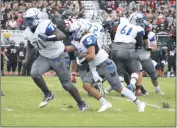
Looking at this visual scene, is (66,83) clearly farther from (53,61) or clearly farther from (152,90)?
(152,90)

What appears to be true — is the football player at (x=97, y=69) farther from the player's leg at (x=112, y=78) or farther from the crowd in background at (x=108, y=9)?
the crowd in background at (x=108, y=9)

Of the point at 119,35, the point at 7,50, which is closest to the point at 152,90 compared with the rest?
the point at 119,35

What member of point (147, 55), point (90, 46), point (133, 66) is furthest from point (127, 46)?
point (90, 46)

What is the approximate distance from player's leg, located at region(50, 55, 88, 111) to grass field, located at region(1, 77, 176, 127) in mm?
179

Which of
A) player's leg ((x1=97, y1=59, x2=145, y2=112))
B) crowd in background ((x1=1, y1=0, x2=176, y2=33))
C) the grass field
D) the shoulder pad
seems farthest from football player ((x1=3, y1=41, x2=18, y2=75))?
the shoulder pad

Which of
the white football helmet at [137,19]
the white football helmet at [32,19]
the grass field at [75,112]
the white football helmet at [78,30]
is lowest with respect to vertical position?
the grass field at [75,112]

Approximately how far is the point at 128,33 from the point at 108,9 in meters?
18.5

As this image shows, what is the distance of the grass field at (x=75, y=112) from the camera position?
9.54 meters

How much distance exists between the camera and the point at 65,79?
10938 mm

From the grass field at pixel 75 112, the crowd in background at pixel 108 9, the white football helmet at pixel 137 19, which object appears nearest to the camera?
the grass field at pixel 75 112

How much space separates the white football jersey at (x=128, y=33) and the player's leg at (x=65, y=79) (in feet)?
7.53

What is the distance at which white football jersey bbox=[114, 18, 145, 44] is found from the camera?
1295cm

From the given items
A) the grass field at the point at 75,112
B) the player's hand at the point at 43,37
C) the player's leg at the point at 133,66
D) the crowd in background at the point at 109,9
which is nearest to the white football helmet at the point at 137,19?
the player's leg at the point at 133,66

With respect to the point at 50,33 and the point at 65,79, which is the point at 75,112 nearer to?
the point at 65,79
